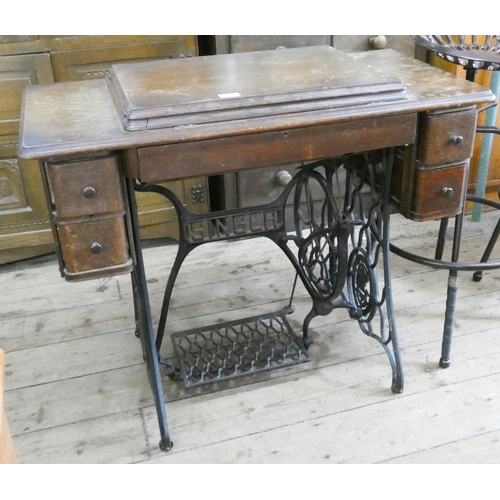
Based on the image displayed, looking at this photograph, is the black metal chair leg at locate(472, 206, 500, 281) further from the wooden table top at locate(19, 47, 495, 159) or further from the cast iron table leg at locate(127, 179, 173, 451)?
the cast iron table leg at locate(127, 179, 173, 451)

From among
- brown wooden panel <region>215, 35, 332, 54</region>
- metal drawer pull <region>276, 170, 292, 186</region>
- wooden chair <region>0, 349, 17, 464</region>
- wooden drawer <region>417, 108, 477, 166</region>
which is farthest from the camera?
metal drawer pull <region>276, 170, 292, 186</region>

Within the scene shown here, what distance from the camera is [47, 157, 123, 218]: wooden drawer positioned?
141 centimetres

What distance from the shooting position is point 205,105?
1481 millimetres

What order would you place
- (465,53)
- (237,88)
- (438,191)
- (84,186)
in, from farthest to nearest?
(465,53) → (438,191) → (237,88) → (84,186)

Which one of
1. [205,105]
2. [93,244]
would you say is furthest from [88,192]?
[205,105]

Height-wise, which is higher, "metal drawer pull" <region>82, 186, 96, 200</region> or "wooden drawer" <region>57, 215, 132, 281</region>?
"metal drawer pull" <region>82, 186, 96, 200</region>

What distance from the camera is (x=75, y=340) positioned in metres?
2.26

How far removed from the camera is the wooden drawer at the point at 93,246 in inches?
58.3

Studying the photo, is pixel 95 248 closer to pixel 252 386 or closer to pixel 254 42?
pixel 252 386

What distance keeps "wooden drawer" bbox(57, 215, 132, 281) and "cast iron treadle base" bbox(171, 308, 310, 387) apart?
57cm

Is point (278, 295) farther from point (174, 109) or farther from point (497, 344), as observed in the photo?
point (174, 109)

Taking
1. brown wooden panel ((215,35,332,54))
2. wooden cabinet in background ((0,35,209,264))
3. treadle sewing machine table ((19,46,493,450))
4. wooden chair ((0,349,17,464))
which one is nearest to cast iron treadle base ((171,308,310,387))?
treadle sewing machine table ((19,46,493,450))

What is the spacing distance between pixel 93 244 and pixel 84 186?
146 millimetres

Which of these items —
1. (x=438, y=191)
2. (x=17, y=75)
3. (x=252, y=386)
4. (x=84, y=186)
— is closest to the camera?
(x=84, y=186)
